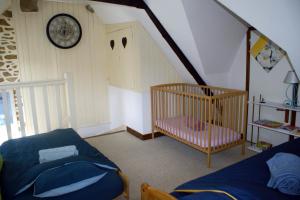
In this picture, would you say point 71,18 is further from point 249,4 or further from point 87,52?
point 249,4

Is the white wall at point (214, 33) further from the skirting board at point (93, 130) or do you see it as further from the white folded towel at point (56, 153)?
the skirting board at point (93, 130)

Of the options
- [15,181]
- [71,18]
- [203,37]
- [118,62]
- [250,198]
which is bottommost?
[15,181]

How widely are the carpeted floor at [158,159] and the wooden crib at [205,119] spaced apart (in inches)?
8.2

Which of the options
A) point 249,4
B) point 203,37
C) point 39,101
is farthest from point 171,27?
point 39,101

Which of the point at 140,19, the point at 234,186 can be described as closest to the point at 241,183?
the point at 234,186

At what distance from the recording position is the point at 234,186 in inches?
56.6

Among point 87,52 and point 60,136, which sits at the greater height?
point 87,52

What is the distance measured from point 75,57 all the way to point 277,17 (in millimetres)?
3407

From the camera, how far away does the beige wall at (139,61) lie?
3.63m

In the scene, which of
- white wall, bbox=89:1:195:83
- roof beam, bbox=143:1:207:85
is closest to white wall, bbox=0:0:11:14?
white wall, bbox=89:1:195:83

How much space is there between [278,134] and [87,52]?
11.4ft

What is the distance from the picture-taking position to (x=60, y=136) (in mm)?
2670

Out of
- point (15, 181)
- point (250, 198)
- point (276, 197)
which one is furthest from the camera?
point (15, 181)

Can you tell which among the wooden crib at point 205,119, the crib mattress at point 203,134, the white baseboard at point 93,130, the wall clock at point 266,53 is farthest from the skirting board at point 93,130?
the wall clock at point 266,53
